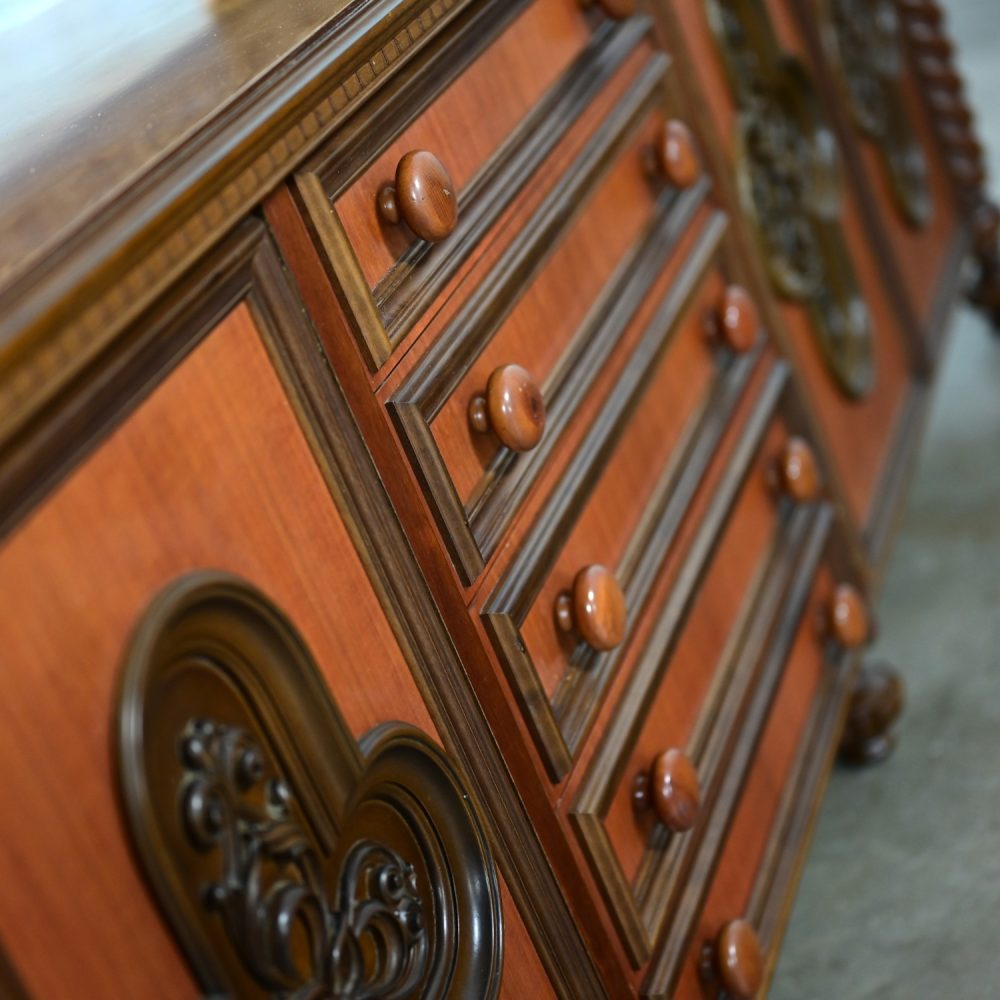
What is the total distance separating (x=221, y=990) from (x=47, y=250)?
273 mm

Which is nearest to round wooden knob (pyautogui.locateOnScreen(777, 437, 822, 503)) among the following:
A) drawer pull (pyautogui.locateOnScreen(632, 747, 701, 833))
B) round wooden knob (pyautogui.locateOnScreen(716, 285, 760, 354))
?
round wooden knob (pyautogui.locateOnScreen(716, 285, 760, 354))

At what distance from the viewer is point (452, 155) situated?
788 millimetres

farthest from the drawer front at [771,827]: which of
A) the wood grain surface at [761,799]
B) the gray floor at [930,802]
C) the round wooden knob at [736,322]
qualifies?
the round wooden knob at [736,322]

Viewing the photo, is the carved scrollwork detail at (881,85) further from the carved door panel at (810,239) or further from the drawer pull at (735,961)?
the drawer pull at (735,961)

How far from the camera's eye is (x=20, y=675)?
1.53 feet

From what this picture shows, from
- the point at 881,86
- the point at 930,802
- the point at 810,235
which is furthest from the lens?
the point at 881,86

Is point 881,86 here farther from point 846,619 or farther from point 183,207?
point 183,207

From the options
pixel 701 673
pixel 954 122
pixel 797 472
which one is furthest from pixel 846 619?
pixel 954 122

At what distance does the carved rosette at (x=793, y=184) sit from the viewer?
1.23 meters

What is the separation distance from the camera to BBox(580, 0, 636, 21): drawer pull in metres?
0.97

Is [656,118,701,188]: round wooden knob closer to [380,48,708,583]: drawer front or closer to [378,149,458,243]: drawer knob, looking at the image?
[380,48,708,583]: drawer front

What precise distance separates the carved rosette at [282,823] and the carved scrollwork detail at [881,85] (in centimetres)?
108

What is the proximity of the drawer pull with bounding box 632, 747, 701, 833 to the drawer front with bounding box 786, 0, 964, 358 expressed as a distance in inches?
33.9

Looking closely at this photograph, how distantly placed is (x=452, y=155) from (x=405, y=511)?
217 mm
